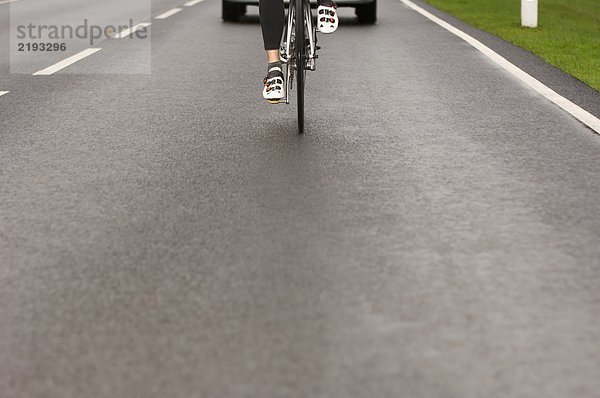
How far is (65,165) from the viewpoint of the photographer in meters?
6.80

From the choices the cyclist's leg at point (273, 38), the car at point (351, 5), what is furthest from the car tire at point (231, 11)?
the cyclist's leg at point (273, 38)

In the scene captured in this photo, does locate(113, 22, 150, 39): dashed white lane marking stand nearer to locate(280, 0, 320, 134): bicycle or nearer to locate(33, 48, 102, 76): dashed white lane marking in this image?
locate(33, 48, 102, 76): dashed white lane marking

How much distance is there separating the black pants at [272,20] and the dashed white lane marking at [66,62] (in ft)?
14.2

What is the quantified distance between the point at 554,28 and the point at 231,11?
4.69m

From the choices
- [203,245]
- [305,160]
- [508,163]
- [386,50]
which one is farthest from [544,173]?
[386,50]

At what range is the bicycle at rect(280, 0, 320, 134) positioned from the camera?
294 inches

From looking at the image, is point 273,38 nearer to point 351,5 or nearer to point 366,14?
point 351,5

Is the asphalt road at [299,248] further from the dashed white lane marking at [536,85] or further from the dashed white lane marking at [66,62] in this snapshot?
the dashed white lane marking at [66,62]

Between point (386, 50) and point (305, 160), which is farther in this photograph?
point (386, 50)

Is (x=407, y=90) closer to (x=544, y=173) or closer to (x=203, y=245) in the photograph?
(x=544, y=173)

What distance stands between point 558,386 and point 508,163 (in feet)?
11.4

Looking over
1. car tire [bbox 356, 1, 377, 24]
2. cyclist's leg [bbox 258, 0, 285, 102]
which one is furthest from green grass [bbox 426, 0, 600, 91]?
cyclist's leg [bbox 258, 0, 285, 102]

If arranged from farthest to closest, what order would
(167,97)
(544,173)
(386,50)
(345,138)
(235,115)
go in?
(386,50), (167,97), (235,115), (345,138), (544,173)

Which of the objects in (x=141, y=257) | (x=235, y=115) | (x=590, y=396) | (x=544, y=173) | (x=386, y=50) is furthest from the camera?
(x=386, y=50)
